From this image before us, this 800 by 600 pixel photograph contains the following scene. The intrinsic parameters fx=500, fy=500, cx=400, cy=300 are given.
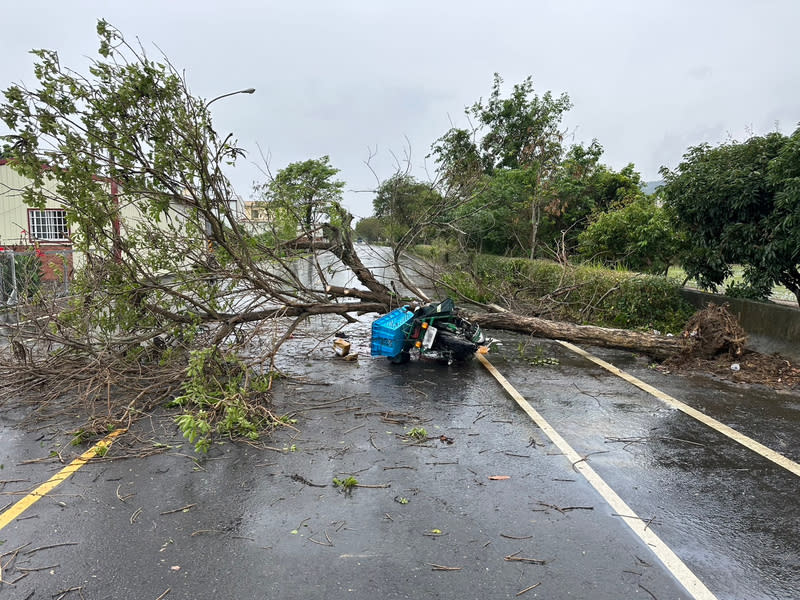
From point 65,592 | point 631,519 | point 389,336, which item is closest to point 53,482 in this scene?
point 65,592

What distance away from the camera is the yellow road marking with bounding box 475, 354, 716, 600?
9.12 ft

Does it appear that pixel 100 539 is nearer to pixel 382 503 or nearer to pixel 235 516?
pixel 235 516

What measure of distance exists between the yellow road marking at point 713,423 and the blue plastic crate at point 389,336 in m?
3.22

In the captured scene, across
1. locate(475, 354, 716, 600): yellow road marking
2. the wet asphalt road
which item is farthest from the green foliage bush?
locate(475, 354, 716, 600): yellow road marking

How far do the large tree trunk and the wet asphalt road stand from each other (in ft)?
7.64

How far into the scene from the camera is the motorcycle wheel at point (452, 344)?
7.67 metres

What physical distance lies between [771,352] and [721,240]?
2.17 metres

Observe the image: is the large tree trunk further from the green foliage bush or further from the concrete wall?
the concrete wall

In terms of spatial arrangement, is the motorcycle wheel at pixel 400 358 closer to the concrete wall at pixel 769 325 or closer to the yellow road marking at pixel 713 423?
the yellow road marking at pixel 713 423

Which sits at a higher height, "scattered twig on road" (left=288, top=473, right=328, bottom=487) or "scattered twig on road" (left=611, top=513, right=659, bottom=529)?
"scattered twig on road" (left=288, top=473, right=328, bottom=487)

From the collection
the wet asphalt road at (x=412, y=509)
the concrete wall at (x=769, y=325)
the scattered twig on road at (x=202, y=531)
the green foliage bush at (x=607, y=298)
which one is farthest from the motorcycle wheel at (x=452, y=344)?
the scattered twig on road at (x=202, y=531)

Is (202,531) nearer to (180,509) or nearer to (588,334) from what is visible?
(180,509)

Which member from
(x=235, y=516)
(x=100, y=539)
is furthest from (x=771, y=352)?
(x=100, y=539)

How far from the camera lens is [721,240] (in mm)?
8820
